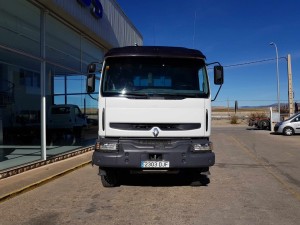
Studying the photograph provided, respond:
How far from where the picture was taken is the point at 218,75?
7.85 meters

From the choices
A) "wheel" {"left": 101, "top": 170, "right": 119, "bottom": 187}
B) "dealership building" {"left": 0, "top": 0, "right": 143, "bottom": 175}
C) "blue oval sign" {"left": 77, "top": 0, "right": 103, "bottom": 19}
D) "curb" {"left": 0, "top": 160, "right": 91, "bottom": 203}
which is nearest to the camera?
"curb" {"left": 0, "top": 160, "right": 91, "bottom": 203}

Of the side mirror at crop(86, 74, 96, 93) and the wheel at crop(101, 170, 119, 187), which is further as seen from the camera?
the side mirror at crop(86, 74, 96, 93)

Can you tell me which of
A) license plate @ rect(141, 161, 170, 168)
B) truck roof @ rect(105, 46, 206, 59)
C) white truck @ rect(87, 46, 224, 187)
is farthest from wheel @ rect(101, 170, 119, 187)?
truck roof @ rect(105, 46, 206, 59)

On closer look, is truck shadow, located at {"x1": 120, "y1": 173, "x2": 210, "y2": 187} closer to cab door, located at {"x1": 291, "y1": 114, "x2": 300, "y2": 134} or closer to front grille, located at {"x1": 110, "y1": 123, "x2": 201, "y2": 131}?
front grille, located at {"x1": 110, "y1": 123, "x2": 201, "y2": 131}

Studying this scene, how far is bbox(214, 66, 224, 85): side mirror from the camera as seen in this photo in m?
7.83

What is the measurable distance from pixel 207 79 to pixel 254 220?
3020 mm

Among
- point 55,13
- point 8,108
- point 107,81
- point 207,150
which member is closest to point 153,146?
point 207,150

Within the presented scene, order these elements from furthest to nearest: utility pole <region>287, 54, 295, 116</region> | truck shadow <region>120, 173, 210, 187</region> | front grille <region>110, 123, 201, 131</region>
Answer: utility pole <region>287, 54, 295, 116</region> → truck shadow <region>120, 173, 210, 187</region> → front grille <region>110, 123, 201, 131</region>

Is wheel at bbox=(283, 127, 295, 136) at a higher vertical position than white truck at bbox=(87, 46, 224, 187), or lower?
lower

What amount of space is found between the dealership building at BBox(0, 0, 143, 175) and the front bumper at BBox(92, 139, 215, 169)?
93.5 inches

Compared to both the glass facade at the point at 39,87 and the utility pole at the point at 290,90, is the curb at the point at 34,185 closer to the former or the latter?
the glass facade at the point at 39,87

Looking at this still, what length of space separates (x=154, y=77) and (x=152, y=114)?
807 mm

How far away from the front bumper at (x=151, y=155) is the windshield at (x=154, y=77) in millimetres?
935

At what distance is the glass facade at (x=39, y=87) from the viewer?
10758mm
